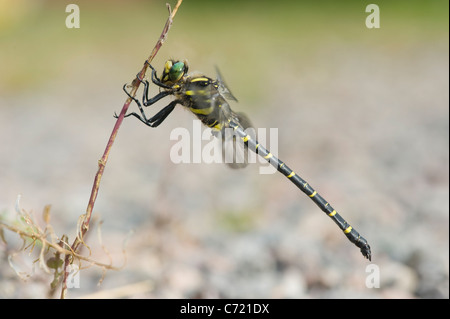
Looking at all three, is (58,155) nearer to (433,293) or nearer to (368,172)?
(368,172)

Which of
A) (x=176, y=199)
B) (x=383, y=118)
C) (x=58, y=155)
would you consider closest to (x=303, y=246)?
(x=176, y=199)

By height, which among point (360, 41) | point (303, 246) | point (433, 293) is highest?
point (360, 41)

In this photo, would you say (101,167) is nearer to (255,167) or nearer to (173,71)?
(173,71)

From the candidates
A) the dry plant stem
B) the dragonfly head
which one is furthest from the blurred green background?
the dry plant stem

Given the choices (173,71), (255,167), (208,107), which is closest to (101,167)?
(173,71)

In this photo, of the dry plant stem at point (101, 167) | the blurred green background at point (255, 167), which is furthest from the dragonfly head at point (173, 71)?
the dry plant stem at point (101, 167)

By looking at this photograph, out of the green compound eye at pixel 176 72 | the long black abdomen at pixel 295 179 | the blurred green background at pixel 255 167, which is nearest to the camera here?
the green compound eye at pixel 176 72

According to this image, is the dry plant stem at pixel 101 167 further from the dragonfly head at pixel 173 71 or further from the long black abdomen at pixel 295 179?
the long black abdomen at pixel 295 179

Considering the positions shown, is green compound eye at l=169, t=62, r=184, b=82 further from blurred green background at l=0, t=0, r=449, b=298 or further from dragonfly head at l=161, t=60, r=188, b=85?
blurred green background at l=0, t=0, r=449, b=298
